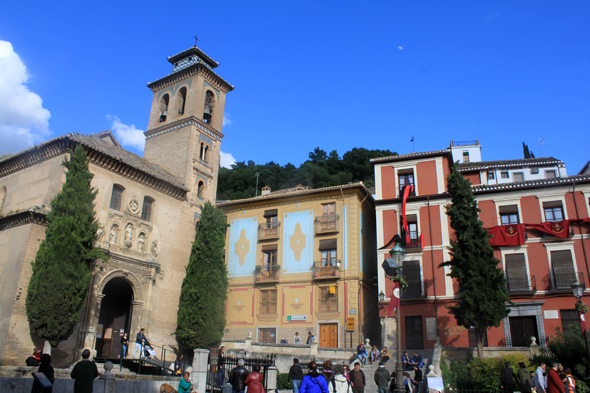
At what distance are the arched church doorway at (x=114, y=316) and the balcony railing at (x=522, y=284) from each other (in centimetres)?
2109

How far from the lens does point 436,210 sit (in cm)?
2819

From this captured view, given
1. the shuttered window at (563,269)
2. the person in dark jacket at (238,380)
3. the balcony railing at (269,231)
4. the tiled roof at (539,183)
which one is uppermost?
the tiled roof at (539,183)

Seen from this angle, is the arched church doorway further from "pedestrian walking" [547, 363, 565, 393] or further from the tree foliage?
the tree foliage

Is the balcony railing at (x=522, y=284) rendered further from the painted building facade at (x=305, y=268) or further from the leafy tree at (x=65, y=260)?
the leafy tree at (x=65, y=260)

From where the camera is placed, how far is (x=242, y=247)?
3288 cm

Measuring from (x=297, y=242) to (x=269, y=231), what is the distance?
7.51 feet

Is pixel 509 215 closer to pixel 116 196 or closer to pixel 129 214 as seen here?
pixel 129 214

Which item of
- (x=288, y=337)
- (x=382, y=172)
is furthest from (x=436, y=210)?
(x=288, y=337)

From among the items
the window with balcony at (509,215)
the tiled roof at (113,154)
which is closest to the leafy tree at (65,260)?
the tiled roof at (113,154)

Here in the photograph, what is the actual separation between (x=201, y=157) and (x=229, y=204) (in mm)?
4053

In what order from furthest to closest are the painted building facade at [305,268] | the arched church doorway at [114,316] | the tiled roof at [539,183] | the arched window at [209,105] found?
the arched window at [209,105]
the painted building facade at [305,268]
the tiled roof at [539,183]
the arched church doorway at [114,316]

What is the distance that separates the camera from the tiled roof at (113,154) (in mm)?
24098

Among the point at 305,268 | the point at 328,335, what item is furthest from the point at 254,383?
the point at 305,268

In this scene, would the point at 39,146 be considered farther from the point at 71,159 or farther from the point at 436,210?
the point at 436,210
